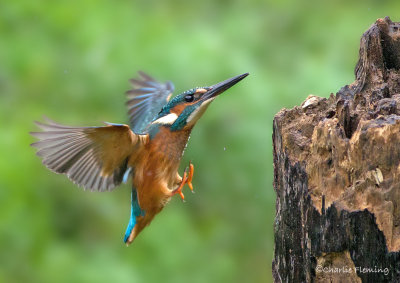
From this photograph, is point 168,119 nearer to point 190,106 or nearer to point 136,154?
point 190,106

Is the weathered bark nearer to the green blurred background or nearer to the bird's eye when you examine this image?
the bird's eye

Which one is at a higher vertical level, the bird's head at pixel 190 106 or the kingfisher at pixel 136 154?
the bird's head at pixel 190 106

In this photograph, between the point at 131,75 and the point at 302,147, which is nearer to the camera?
the point at 302,147

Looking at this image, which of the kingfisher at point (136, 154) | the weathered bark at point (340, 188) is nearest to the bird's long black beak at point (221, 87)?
the kingfisher at point (136, 154)

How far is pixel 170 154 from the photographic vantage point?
13.0ft

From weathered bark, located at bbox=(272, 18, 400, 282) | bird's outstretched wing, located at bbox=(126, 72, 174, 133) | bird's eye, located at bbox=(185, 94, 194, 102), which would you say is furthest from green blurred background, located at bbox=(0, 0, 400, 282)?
weathered bark, located at bbox=(272, 18, 400, 282)

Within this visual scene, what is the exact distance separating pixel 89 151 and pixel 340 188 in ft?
5.17

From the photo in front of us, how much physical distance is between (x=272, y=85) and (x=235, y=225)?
1161 mm

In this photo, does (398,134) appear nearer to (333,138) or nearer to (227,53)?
(333,138)

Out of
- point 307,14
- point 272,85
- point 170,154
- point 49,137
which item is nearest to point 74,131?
point 49,137

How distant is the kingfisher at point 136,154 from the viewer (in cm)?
368

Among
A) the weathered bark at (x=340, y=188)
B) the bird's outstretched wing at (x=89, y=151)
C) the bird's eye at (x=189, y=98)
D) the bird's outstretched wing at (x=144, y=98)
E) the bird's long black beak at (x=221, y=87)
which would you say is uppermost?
the bird's outstretched wing at (x=144, y=98)

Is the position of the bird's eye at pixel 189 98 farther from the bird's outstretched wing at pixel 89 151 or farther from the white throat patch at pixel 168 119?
the bird's outstretched wing at pixel 89 151

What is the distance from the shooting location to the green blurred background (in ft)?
16.4
